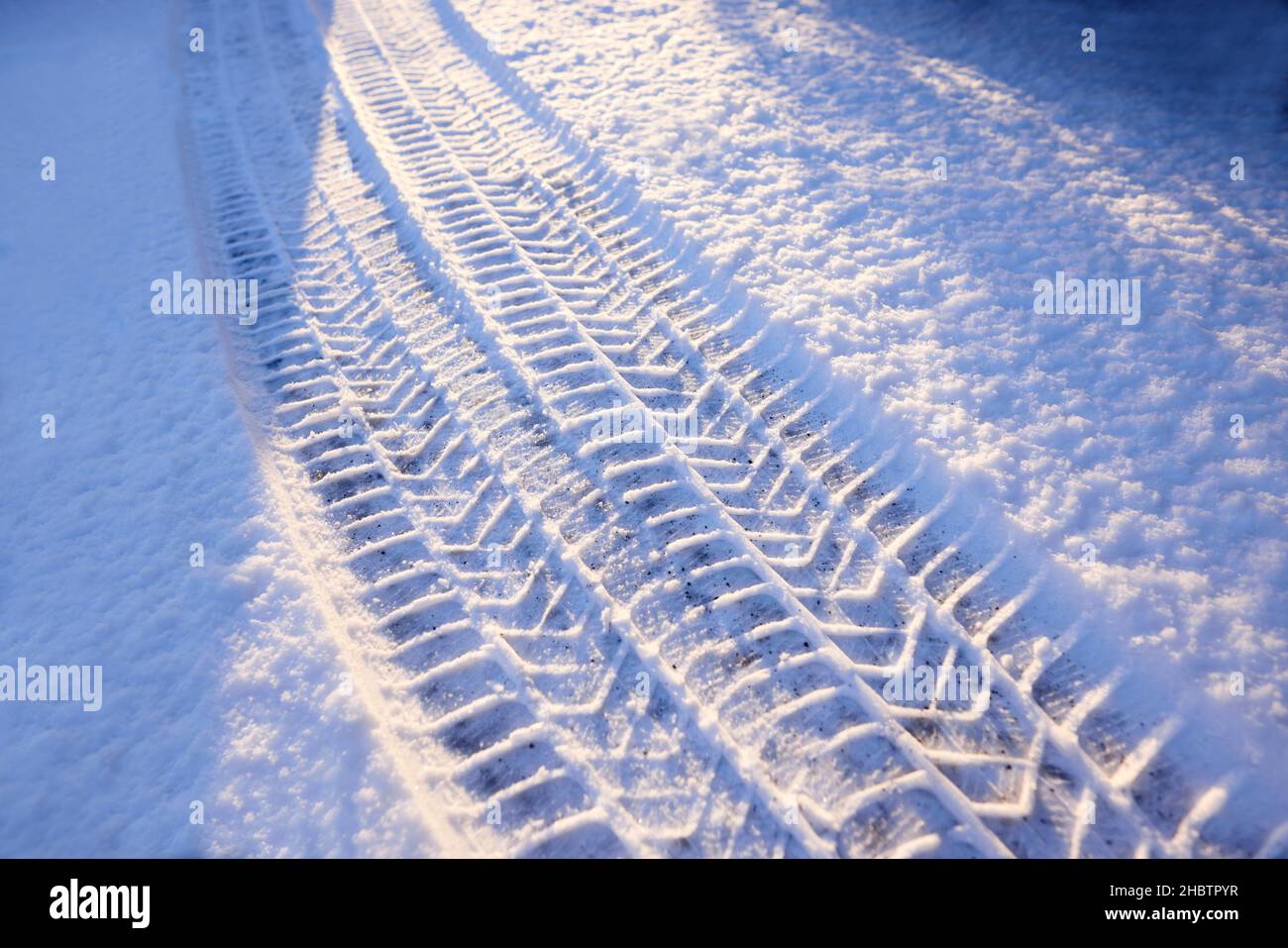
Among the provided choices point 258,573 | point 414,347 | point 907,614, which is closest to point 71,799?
point 258,573

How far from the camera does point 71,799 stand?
2.37 m

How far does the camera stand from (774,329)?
369 centimetres

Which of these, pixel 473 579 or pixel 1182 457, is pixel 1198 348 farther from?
pixel 473 579

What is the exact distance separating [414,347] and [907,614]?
2.89m
